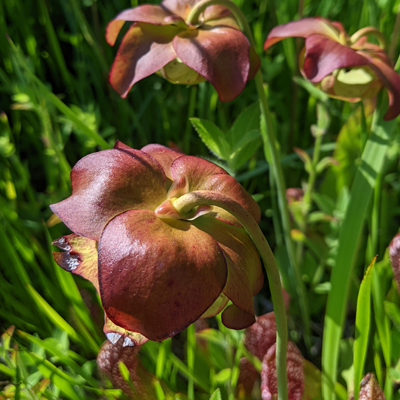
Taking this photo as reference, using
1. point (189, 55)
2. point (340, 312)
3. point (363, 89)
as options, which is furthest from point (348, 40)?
point (340, 312)

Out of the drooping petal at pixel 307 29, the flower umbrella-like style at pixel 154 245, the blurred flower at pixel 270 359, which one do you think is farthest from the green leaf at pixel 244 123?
the blurred flower at pixel 270 359

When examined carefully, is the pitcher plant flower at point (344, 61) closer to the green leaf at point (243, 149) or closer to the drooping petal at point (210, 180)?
the green leaf at point (243, 149)

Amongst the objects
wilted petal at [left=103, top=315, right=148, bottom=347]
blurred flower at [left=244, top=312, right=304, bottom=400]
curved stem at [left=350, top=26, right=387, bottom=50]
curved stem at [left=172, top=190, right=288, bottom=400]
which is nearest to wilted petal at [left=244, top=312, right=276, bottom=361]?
blurred flower at [left=244, top=312, right=304, bottom=400]

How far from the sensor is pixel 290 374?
703 millimetres

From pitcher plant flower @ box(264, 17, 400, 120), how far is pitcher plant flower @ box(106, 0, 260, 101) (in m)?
0.08

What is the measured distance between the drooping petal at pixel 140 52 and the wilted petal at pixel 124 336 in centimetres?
34

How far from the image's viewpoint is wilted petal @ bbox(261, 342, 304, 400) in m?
0.66

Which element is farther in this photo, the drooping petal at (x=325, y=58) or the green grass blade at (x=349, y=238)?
the green grass blade at (x=349, y=238)

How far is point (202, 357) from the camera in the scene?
828 mm

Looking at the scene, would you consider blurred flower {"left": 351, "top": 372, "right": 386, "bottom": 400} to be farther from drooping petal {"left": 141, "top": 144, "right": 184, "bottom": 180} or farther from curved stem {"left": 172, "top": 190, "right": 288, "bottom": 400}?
drooping petal {"left": 141, "top": 144, "right": 184, "bottom": 180}

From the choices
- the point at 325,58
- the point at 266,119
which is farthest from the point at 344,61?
the point at 266,119

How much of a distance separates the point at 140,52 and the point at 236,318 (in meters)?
0.39

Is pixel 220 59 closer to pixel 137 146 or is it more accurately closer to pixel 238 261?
pixel 238 261

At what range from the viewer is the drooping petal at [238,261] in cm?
40
